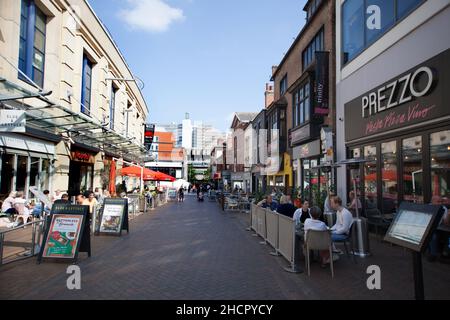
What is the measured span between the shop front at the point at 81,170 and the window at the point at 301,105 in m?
12.0

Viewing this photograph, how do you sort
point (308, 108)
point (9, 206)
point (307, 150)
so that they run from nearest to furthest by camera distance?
point (9, 206) < point (308, 108) < point (307, 150)

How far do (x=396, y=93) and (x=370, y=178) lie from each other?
3210 mm

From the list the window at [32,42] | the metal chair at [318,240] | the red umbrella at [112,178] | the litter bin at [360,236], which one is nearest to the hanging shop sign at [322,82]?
the litter bin at [360,236]

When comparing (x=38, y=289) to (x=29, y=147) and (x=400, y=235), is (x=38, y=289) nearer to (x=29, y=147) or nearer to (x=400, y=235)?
(x=400, y=235)

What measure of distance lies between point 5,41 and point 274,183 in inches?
808


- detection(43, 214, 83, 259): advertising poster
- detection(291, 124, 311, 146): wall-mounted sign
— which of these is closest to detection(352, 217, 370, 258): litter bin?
detection(43, 214, 83, 259): advertising poster

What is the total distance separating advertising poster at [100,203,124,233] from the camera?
428 inches

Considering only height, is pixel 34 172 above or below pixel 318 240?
above

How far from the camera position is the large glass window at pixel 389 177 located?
10.3 m

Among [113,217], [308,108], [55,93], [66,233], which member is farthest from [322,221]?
[55,93]

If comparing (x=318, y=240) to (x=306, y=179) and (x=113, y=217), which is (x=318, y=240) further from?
(x=306, y=179)

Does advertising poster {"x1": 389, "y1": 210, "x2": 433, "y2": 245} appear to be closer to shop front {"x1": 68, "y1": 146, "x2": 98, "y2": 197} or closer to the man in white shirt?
the man in white shirt

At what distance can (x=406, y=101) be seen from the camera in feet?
31.4
